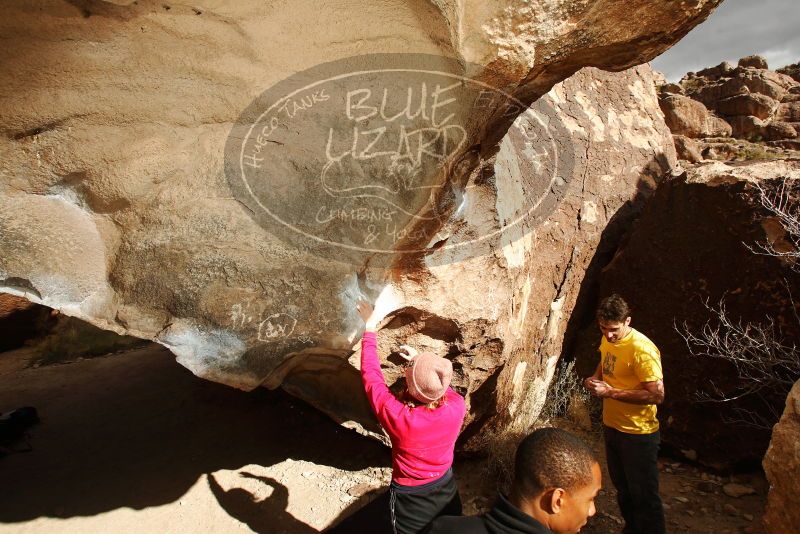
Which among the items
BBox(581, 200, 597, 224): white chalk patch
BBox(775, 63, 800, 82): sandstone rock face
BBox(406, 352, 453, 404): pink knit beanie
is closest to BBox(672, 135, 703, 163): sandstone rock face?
BBox(581, 200, 597, 224): white chalk patch

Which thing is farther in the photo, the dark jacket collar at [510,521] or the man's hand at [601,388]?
the man's hand at [601,388]

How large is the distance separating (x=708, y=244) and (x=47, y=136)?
11.3ft

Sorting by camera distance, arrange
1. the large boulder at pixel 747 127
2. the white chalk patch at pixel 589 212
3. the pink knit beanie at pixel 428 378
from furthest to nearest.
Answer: the large boulder at pixel 747 127, the white chalk patch at pixel 589 212, the pink knit beanie at pixel 428 378

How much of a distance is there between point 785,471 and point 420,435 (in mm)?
1567

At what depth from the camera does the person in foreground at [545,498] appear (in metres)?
1.12

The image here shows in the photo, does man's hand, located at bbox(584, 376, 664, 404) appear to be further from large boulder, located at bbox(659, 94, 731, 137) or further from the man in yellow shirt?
large boulder, located at bbox(659, 94, 731, 137)

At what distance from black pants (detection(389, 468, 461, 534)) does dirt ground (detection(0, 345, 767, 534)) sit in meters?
0.21

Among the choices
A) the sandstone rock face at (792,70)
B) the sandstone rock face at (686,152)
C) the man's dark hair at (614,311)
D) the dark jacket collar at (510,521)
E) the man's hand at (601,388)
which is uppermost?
the sandstone rock face at (792,70)

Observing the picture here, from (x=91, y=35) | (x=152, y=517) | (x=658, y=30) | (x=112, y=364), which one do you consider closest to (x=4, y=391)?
(x=112, y=364)

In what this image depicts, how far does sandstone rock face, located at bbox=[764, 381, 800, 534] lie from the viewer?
1.96 metres

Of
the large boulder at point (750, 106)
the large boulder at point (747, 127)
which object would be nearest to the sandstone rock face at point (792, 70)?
the large boulder at point (750, 106)

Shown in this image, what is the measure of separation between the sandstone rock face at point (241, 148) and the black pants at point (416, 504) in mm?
595
